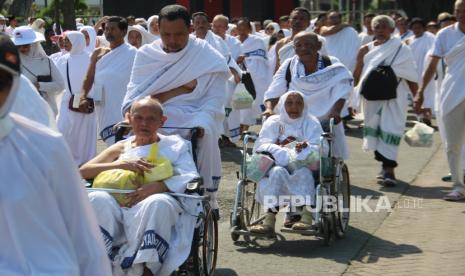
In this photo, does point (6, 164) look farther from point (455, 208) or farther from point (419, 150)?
point (419, 150)

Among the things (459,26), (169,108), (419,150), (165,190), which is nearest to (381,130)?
(459,26)

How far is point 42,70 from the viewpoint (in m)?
10.3

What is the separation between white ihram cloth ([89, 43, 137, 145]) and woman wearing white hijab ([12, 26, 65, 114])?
397mm

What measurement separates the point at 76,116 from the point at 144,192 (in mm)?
5323

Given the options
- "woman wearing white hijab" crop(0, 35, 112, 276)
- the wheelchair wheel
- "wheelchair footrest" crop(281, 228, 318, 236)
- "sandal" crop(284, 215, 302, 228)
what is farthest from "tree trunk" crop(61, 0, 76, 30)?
"woman wearing white hijab" crop(0, 35, 112, 276)

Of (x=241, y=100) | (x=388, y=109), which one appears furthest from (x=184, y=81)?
(x=241, y=100)

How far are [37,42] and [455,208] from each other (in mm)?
4309

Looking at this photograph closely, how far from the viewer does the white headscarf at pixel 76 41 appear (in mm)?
11680

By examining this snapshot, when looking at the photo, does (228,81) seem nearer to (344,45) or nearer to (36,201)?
(344,45)

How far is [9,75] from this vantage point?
3.01m

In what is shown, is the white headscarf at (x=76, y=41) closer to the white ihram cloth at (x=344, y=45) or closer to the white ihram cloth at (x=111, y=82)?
the white ihram cloth at (x=111, y=82)

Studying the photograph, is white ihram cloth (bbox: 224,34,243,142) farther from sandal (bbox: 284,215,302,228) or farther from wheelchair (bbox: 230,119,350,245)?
sandal (bbox: 284,215,302,228)

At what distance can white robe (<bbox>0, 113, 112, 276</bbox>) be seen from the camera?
3025mm

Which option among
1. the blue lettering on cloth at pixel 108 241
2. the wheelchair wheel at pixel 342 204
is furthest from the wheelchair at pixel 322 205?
the blue lettering on cloth at pixel 108 241
